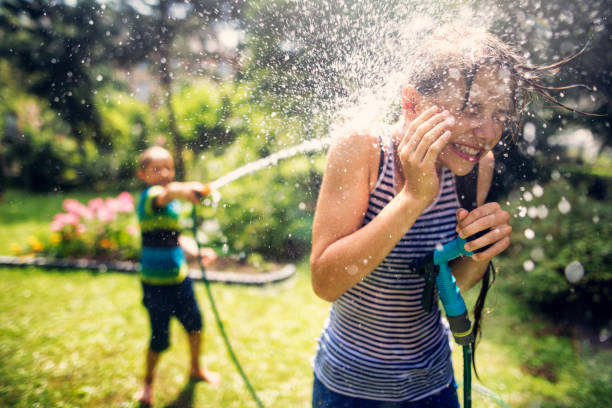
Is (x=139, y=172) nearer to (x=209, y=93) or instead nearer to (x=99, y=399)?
(x=209, y=93)

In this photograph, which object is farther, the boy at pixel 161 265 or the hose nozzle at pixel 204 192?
the boy at pixel 161 265

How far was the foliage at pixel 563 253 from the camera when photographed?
11.0 feet

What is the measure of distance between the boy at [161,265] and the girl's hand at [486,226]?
1808 millimetres

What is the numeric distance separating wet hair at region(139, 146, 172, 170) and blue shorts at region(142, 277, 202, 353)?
0.82 meters

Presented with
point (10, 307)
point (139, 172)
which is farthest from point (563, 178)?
point (10, 307)

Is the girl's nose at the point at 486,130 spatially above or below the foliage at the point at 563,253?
above

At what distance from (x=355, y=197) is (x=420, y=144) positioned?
26cm

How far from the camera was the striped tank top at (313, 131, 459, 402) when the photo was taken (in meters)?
1.09

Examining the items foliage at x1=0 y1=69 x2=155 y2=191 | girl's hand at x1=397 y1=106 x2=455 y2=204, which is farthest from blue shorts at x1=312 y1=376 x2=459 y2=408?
foliage at x1=0 y1=69 x2=155 y2=191

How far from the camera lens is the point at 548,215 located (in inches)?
157

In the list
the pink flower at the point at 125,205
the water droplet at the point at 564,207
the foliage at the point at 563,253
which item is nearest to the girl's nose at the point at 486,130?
the foliage at the point at 563,253

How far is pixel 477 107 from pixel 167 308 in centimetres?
220

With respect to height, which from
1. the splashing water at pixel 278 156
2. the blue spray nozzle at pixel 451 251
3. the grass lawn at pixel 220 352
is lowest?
the grass lawn at pixel 220 352

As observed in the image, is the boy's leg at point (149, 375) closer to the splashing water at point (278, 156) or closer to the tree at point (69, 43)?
the splashing water at point (278, 156)
